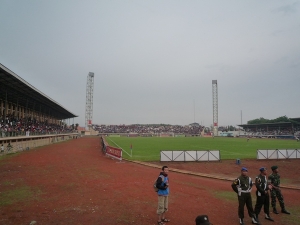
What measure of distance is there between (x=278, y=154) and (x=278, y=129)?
87.6 meters

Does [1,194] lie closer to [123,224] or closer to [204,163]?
[123,224]

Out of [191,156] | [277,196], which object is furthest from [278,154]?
[277,196]

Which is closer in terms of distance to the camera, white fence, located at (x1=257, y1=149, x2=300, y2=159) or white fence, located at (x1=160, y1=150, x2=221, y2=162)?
white fence, located at (x1=160, y1=150, x2=221, y2=162)

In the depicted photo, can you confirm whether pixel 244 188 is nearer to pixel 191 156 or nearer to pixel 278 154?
pixel 191 156

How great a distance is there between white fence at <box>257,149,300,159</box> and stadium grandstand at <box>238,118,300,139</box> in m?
61.9

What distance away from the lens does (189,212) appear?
24.5ft

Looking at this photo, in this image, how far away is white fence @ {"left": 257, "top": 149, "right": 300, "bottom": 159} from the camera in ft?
70.7

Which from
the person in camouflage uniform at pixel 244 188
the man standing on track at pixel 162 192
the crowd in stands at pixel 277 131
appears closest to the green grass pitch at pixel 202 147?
the man standing on track at pixel 162 192

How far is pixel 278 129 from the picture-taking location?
9612 cm

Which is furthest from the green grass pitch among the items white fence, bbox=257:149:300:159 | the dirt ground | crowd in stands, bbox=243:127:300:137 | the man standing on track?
crowd in stands, bbox=243:127:300:137

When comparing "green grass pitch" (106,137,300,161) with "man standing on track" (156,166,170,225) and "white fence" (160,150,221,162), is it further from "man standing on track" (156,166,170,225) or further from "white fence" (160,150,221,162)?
"man standing on track" (156,166,170,225)

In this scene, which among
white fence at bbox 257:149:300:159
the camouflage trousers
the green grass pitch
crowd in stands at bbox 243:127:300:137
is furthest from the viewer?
crowd in stands at bbox 243:127:300:137

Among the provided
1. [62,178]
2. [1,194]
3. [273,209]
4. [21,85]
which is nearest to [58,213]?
[1,194]

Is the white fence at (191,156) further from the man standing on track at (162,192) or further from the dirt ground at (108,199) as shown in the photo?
the man standing on track at (162,192)
